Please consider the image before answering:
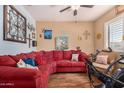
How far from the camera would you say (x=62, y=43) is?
2.57m

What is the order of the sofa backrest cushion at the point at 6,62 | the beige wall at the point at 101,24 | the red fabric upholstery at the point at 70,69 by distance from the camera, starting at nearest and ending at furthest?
1. the sofa backrest cushion at the point at 6,62
2. the beige wall at the point at 101,24
3. the red fabric upholstery at the point at 70,69

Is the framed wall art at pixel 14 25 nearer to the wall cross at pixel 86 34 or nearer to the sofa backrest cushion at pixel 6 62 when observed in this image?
the sofa backrest cushion at pixel 6 62

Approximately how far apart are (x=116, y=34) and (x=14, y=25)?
1.69 metres

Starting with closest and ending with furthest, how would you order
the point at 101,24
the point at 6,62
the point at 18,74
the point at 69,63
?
1. the point at 18,74
2. the point at 6,62
3. the point at 101,24
4. the point at 69,63

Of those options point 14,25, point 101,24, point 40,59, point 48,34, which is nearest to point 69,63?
point 40,59

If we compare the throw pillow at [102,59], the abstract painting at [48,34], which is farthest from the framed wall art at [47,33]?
the throw pillow at [102,59]

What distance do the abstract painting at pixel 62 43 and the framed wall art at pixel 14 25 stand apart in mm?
648

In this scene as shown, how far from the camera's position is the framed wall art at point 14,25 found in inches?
99.5

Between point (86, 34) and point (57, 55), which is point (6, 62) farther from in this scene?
point (86, 34)

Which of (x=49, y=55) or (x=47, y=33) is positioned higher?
(x=47, y=33)

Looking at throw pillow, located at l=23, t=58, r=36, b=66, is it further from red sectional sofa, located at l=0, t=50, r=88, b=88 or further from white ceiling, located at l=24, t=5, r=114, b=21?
white ceiling, located at l=24, t=5, r=114, b=21


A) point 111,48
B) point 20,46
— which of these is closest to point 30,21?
point 20,46

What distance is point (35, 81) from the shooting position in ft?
5.73

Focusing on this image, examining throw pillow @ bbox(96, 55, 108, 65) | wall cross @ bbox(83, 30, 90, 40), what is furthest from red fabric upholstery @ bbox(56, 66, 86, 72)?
wall cross @ bbox(83, 30, 90, 40)
